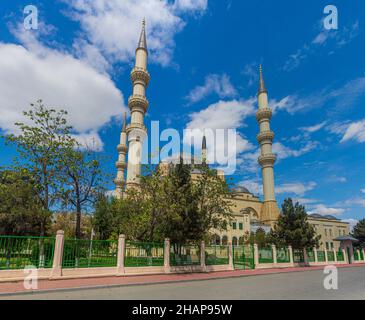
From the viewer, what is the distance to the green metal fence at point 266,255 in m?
22.4

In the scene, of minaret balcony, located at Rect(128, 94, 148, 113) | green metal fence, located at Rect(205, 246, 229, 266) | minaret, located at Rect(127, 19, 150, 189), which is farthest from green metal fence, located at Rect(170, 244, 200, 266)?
minaret balcony, located at Rect(128, 94, 148, 113)

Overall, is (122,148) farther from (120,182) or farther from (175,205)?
(175,205)

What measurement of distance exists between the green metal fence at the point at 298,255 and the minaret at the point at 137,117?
20.2 m

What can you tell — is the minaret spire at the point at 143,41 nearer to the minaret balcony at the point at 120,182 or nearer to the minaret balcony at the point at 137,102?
the minaret balcony at the point at 137,102

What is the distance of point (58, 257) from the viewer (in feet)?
38.2

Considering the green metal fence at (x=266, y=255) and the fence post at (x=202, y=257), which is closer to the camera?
the fence post at (x=202, y=257)

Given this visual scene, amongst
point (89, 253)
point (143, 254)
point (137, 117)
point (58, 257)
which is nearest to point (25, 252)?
point (58, 257)

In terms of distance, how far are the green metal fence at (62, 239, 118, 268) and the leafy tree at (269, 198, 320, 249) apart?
64.8ft

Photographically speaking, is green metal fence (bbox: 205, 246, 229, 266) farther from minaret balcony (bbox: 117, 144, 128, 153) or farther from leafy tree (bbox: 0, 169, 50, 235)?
minaret balcony (bbox: 117, 144, 128, 153)

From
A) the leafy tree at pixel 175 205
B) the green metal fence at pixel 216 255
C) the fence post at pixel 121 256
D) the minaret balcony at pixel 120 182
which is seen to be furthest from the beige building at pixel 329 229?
the fence post at pixel 121 256
